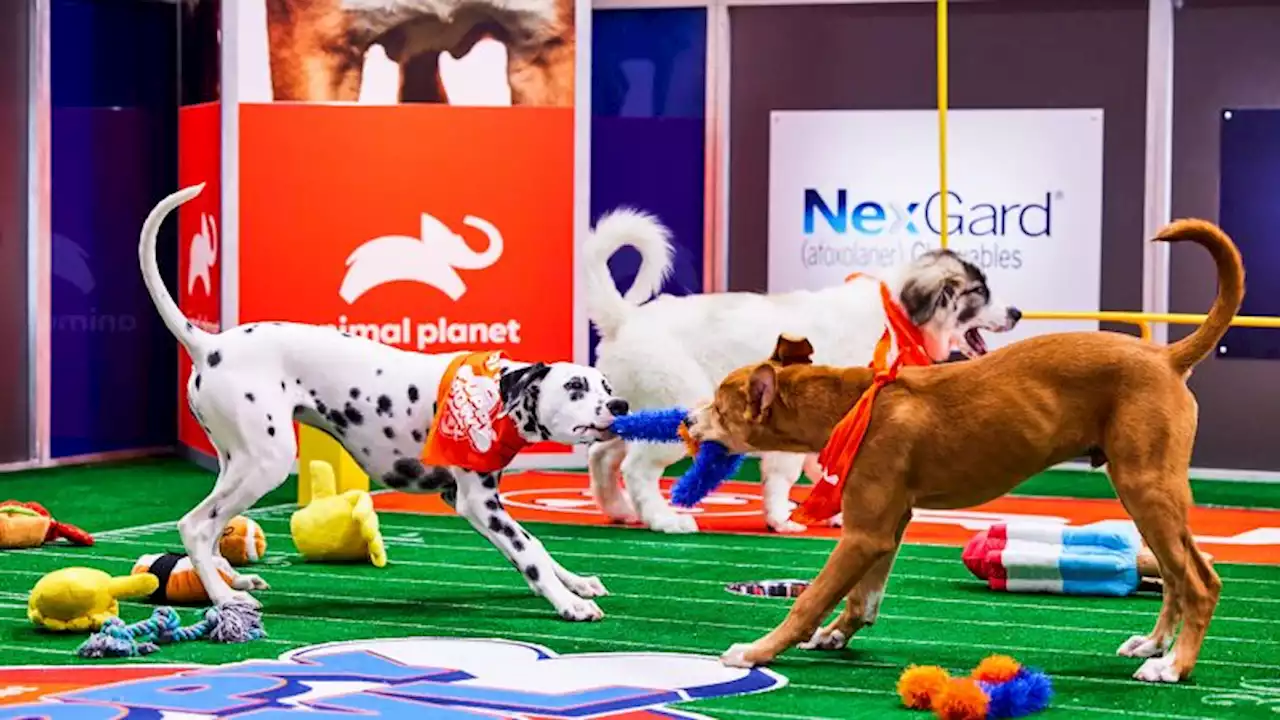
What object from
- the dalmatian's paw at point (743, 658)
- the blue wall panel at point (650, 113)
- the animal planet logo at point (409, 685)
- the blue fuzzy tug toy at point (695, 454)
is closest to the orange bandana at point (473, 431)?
the blue fuzzy tug toy at point (695, 454)

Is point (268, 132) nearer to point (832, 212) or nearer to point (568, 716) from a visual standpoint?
point (832, 212)

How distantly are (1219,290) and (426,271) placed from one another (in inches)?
239

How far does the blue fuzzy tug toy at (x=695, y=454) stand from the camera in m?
6.11

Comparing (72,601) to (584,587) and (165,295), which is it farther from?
(584,587)

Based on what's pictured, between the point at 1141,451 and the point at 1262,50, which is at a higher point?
the point at 1262,50

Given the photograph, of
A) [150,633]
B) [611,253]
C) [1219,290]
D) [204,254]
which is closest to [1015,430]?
[1219,290]

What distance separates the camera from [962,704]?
5.05 metres

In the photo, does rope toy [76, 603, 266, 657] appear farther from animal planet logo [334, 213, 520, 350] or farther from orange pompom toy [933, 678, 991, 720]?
animal planet logo [334, 213, 520, 350]

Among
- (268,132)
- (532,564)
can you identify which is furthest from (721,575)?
(268,132)

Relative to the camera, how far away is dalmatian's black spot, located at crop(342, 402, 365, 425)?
6820mm

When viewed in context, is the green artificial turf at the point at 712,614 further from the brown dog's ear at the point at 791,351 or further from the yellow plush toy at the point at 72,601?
the brown dog's ear at the point at 791,351

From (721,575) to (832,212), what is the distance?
4.70 m

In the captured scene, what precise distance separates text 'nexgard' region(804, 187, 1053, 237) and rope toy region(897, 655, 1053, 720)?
6.41 m

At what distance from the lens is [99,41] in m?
11.5
